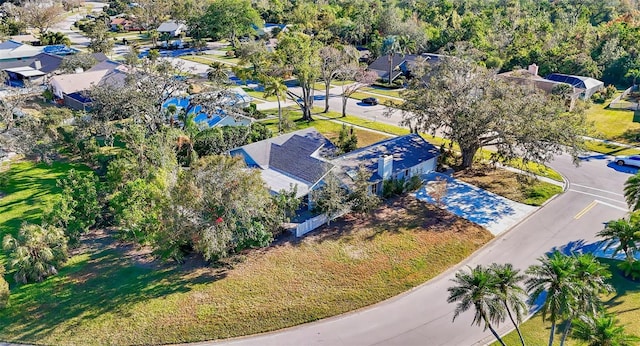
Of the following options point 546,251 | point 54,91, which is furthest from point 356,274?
point 54,91

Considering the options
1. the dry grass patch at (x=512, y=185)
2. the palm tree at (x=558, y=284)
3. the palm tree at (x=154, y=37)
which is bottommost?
the dry grass patch at (x=512, y=185)

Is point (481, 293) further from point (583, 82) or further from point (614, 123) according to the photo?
point (583, 82)

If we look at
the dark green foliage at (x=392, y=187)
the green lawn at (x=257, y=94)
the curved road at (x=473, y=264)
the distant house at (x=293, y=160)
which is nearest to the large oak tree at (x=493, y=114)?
the curved road at (x=473, y=264)

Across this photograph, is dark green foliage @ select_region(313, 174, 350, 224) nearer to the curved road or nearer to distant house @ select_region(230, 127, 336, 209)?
distant house @ select_region(230, 127, 336, 209)

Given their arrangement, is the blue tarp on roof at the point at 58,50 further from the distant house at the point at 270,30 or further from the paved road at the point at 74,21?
the distant house at the point at 270,30

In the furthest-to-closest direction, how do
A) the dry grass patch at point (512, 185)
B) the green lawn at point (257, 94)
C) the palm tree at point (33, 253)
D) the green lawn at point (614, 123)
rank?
1. the green lawn at point (257, 94)
2. the green lawn at point (614, 123)
3. the dry grass patch at point (512, 185)
4. the palm tree at point (33, 253)

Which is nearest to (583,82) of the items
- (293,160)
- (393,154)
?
(393,154)
